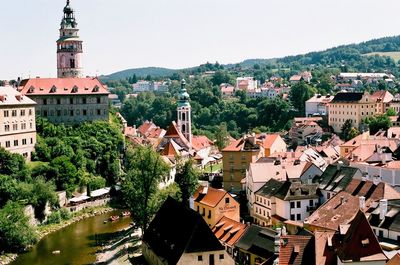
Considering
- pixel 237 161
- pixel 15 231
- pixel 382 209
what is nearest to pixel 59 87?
pixel 237 161

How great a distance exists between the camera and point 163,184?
63.9 m

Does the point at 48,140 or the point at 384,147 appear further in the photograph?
the point at 48,140

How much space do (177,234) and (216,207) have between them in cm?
899

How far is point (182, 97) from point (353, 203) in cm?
6004

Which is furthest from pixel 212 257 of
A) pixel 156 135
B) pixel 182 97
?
pixel 156 135

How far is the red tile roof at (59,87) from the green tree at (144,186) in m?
30.3

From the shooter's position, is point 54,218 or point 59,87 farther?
point 59,87

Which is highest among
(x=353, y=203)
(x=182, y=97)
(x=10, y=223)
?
(x=182, y=97)

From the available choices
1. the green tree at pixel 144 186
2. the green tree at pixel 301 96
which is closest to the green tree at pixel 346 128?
the green tree at pixel 301 96

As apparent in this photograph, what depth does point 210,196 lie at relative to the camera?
146 ft

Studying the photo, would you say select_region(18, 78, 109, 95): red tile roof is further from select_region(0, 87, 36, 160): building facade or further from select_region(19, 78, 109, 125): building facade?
select_region(0, 87, 36, 160): building facade

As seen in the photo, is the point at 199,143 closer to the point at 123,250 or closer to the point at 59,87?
the point at 59,87

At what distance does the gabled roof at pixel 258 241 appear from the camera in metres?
34.0

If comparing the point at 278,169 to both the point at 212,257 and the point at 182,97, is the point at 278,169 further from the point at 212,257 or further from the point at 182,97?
the point at 182,97
